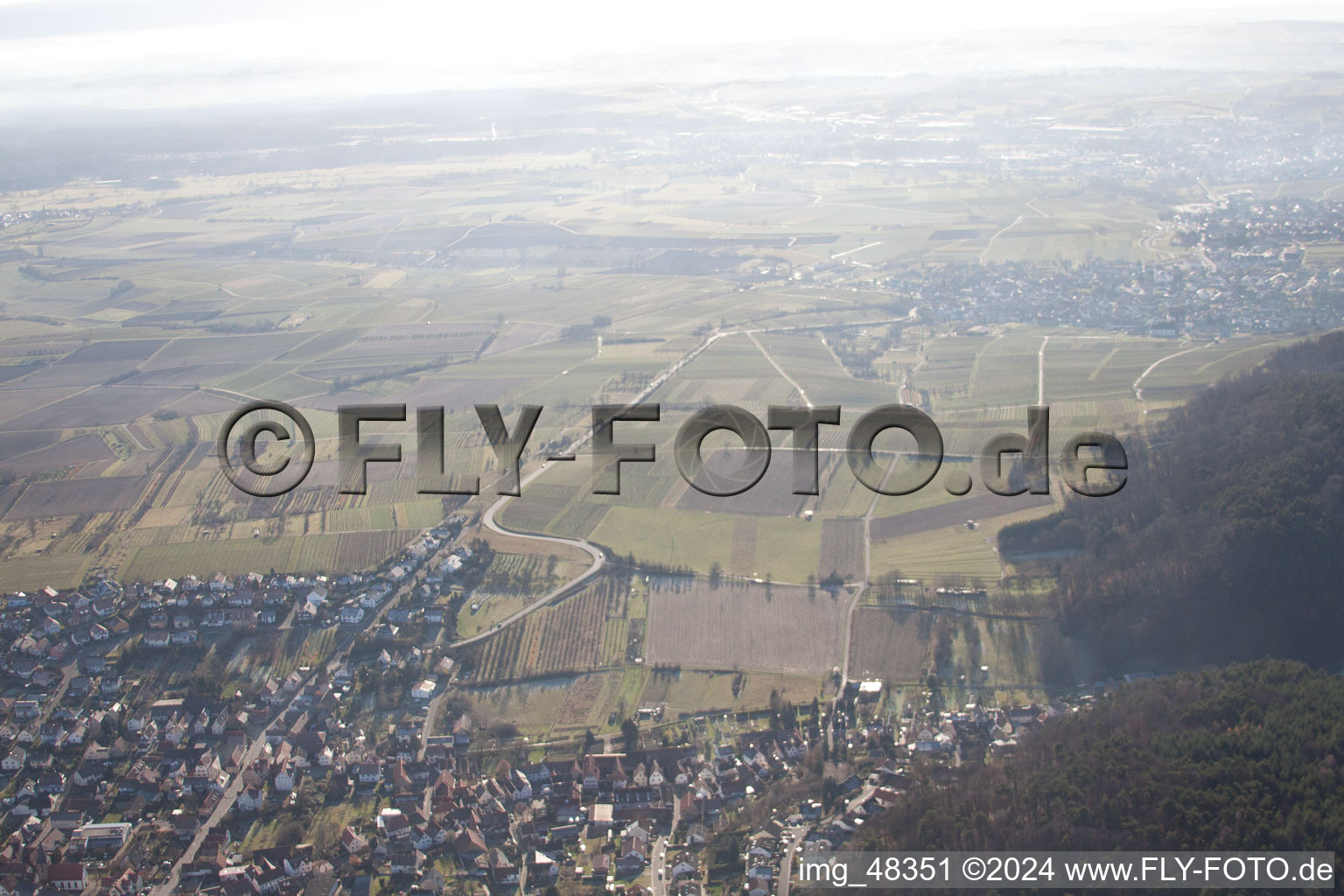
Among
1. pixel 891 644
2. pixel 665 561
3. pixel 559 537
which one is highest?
pixel 559 537

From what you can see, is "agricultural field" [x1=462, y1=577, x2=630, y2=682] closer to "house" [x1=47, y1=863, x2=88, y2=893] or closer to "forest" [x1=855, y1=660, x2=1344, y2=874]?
"house" [x1=47, y1=863, x2=88, y2=893]

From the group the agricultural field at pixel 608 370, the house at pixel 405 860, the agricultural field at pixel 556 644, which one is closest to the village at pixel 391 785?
the house at pixel 405 860

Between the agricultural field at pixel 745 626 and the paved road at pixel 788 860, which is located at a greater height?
the agricultural field at pixel 745 626

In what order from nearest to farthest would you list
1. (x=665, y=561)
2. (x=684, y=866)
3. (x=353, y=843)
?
1. (x=684, y=866)
2. (x=353, y=843)
3. (x=665, y=561)

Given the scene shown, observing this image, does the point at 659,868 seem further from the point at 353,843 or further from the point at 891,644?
the point at 891,644

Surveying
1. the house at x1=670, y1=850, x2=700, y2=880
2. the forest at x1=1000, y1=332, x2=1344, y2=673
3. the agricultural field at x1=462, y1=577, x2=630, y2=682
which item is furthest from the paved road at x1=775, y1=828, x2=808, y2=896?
the forest at x1=1000, y1=332, x2=1344, y2=673

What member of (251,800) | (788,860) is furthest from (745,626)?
(251,800)

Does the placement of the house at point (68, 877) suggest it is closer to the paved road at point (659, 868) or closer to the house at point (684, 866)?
the paved road at point (659, 868)

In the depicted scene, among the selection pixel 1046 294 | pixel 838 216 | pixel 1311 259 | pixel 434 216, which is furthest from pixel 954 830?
pixel 434 216

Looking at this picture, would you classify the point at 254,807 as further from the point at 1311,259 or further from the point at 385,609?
the point at 1311,259
